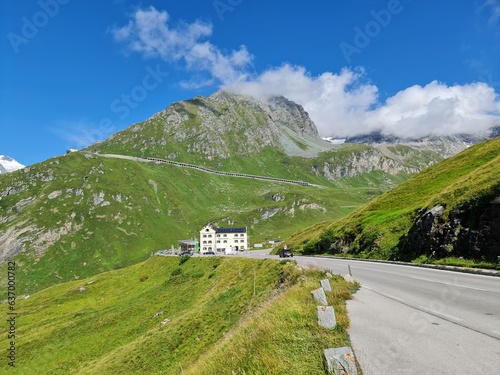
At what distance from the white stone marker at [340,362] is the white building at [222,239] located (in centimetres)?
16174

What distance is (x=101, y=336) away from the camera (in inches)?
1672

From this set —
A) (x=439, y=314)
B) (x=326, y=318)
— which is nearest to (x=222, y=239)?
(x=439, y=314)

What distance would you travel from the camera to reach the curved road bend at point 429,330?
7.45 metres

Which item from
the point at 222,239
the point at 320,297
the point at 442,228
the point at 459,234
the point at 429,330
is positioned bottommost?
the point at 429,330

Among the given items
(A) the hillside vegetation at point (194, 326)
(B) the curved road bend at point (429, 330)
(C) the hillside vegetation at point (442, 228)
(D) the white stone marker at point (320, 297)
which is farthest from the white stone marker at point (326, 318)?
(C) the hillside vegetation at point (442, 228)

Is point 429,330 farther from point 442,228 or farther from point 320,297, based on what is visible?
point 442,228

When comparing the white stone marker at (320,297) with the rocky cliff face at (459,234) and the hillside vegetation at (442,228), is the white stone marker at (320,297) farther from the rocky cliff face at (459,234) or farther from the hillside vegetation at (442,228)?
the rocky cliff face at (459,234)

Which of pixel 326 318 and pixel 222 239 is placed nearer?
pixel 326 318

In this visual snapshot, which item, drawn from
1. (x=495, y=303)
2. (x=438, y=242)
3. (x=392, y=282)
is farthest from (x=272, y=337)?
(x=438, y=242)

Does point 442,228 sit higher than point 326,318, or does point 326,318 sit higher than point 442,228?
point 442,228

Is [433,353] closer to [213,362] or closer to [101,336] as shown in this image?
[213,362]

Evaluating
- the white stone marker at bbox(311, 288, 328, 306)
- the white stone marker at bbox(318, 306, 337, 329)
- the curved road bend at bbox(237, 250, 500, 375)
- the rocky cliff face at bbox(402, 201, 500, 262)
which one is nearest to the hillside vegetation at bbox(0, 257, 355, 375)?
the white stone marker at bbox(318, 306, 337, 329)

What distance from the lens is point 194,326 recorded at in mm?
29828

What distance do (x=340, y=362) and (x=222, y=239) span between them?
542ft
